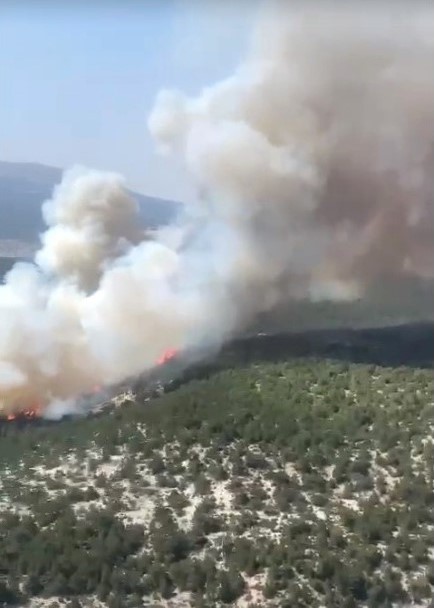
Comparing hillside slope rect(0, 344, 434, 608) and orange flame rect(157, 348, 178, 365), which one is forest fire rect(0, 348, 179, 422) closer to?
hillside slope rect(0, 344, 434, 608)

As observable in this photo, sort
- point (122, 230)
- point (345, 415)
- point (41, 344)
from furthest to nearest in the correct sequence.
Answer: point (122, 230), point (41, 344), point (345, 415)

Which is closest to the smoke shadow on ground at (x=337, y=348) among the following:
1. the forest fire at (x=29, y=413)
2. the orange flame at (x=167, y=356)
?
the orange flame at (x=167, y=356)

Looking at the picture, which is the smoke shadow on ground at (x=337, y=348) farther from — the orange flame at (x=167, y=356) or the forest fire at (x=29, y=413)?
the forest fire at (x=29, y=413)

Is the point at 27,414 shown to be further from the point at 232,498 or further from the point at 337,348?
the point at 337,348

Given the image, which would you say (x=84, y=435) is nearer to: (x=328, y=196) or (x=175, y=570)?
(x=175, y=570)

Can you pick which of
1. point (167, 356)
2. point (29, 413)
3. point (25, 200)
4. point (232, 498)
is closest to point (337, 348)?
point (167, 356)

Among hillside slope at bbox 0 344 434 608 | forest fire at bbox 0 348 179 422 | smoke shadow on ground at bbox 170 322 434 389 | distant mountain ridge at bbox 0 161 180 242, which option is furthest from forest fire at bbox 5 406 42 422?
distant mountain ridge at bbox 0 161 180 242

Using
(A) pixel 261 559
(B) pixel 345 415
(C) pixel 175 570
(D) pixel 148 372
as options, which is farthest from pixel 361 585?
(D) pixel 148 372
